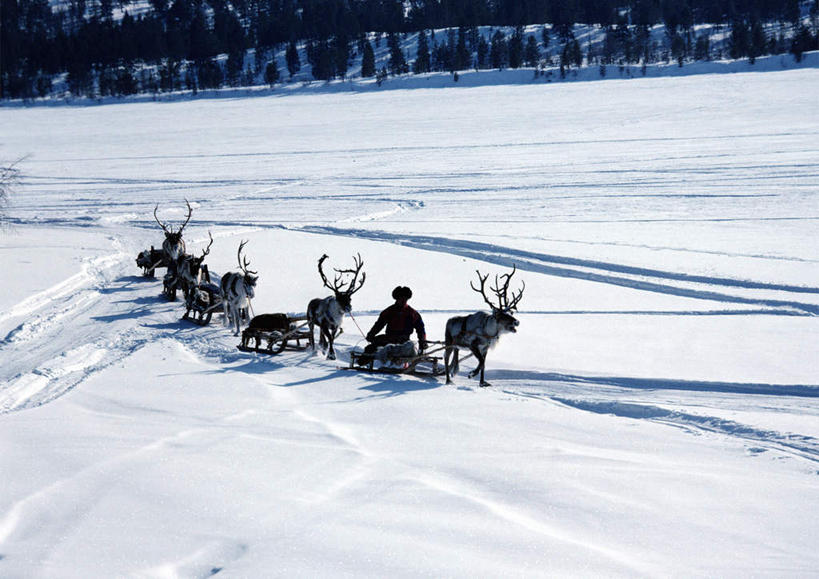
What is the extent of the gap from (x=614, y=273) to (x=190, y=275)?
7.45 m

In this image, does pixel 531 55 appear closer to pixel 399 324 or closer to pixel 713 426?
pixel 399 324

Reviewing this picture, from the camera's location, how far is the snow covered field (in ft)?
16.3

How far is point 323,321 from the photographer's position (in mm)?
10125

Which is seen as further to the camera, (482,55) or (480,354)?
(482,55)

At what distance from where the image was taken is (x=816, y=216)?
64.3 ft

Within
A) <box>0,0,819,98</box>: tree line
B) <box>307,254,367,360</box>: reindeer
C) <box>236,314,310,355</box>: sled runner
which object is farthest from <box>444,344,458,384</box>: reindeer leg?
<box>0,0,819,98</box>: tree line

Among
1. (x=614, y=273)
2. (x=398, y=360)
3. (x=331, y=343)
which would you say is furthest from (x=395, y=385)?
(x=614, y=273)

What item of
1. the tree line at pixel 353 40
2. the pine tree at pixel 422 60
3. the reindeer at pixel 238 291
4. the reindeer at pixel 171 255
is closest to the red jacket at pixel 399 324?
the reindeer at pixel 238 291

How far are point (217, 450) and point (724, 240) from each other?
1387 centimetres

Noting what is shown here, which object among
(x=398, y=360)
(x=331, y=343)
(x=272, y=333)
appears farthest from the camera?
(x=272, y=333)

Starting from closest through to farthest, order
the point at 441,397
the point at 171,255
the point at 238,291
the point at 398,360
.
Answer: the point at 441,397
the point at 398,360
the point at 238,291
the point at 171,255

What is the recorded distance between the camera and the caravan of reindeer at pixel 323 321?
8.95 meters

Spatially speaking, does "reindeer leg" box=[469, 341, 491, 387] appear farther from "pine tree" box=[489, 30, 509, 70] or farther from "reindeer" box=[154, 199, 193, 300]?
"pine tree" box=[489, 30, 509, 70]

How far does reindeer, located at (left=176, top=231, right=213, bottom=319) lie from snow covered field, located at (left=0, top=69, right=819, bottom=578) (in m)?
0.44
